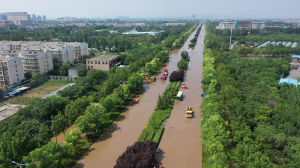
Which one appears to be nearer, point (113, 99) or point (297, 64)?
point (113, 99)

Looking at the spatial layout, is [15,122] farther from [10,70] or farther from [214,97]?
[214,97]

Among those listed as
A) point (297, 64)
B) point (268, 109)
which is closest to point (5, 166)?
point (268, 109)

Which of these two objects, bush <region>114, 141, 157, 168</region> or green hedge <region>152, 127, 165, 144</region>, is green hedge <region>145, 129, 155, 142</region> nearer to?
green hedge <region>152, 127, 165, 144</region>

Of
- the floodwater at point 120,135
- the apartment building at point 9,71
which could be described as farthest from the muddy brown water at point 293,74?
the apartment building at point 9,71

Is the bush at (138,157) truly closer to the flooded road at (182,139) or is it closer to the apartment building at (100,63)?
the flooded road at (182,139)

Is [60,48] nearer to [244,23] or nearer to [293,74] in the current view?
[293,74]

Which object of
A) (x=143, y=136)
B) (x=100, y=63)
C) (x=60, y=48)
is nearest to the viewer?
(x=143, y=136)

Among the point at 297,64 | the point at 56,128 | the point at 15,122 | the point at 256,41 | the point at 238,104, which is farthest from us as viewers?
the point at 256,41

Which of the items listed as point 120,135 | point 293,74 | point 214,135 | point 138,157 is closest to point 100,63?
point 120,135
